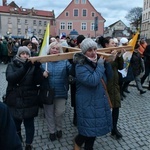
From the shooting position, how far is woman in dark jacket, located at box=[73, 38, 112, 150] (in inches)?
115

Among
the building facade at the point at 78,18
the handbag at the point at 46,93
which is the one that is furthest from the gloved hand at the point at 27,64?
the building facade at the point at 78,18

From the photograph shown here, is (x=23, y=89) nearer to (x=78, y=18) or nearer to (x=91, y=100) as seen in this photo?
(x=91, y=100)

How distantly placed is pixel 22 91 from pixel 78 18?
57478mm

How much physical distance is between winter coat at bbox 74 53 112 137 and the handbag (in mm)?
683

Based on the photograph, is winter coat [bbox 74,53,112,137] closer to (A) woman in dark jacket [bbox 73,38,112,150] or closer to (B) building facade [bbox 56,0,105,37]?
(A) woman in dark jacket [bbox 73,38,112,150]

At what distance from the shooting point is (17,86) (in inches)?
127

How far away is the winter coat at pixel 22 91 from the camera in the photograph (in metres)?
3.22

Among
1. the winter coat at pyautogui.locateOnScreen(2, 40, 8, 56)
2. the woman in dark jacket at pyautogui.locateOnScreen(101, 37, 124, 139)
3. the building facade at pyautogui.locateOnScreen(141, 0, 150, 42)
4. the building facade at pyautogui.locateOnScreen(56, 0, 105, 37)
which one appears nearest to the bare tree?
the building facade at pyautogui.locateOnScreen(141, 0, 150, 42)

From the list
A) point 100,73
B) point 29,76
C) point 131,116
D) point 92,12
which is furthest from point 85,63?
point 92,12

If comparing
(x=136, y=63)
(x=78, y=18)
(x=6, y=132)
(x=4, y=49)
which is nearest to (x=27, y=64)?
(x=6, y=132)

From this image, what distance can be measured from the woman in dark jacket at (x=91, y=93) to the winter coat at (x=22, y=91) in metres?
0.68

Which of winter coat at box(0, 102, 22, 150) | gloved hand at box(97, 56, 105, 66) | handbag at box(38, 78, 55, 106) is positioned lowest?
handbag at box(38, 78, 55, 106)

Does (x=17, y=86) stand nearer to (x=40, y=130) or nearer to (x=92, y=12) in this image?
(x=40, y=130)

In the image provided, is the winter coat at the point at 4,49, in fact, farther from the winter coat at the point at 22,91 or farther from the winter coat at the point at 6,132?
the winter coat at the point at 6,132
